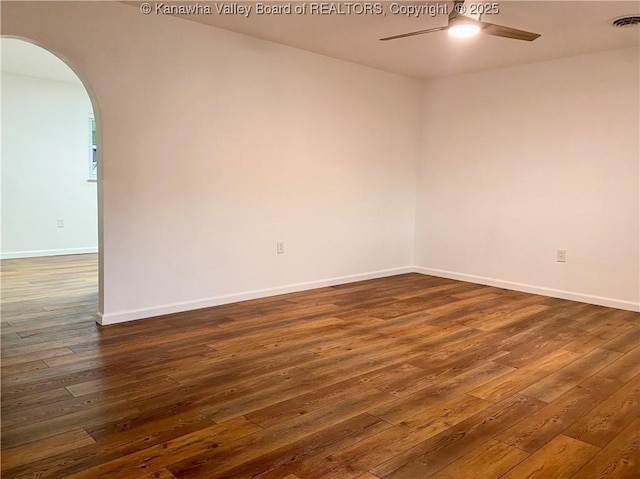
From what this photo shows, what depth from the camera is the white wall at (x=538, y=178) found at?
4.40 m

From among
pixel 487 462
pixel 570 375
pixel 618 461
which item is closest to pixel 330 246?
pixel 570 375

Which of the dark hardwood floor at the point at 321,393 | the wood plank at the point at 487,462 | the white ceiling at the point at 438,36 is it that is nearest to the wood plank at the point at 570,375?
the dark hardwood floor at the point at 321,393

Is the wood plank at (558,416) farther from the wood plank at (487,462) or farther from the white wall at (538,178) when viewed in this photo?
the white wall at (538,178)

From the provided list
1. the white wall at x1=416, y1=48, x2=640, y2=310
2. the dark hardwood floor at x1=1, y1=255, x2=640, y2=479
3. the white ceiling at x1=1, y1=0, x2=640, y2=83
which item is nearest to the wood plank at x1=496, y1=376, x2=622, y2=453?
the dark hardwood floor at x1=1, y1=255, x2=640, y2=479

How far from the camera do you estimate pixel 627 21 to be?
11.6 ft

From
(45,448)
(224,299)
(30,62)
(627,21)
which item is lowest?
(45,448)

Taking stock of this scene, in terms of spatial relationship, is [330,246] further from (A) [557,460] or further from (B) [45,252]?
(B) [45,252]

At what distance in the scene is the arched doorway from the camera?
6395 millimetres

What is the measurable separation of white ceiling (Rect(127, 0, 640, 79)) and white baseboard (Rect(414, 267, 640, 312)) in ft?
7.23

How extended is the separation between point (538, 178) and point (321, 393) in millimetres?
3474

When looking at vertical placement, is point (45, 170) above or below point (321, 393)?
above

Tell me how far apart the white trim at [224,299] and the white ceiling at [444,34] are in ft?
7.27

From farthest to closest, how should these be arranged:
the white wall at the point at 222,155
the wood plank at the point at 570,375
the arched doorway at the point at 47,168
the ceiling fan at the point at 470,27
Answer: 1. the arched doorway at the point at 47,168
2. the white wall at the point at 222,155
3. the ceiling fan at the point at 470,27
4. the wood plank at the point at 570,375

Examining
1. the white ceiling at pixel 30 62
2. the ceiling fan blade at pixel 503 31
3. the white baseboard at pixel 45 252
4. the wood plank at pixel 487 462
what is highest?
the white ceiling at pixel 30 62
